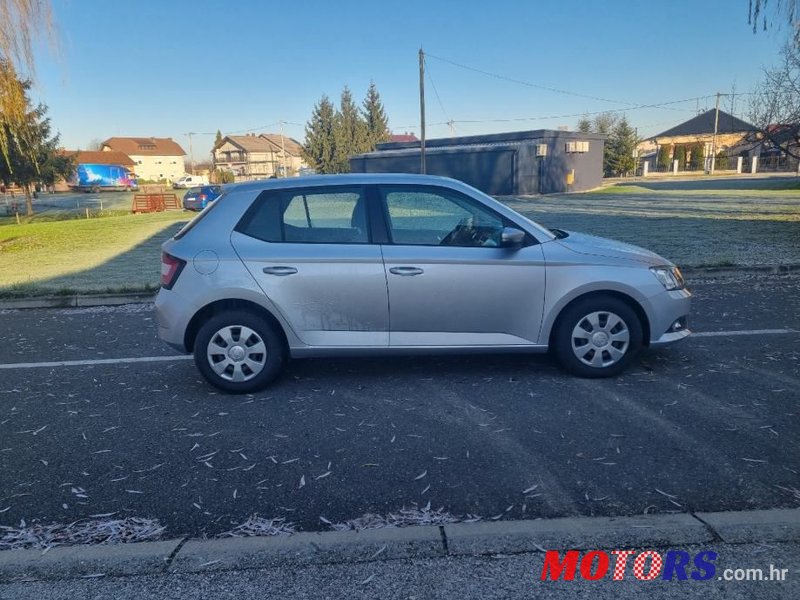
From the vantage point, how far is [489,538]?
275cm

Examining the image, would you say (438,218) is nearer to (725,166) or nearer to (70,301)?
(70,301)

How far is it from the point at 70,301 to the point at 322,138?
47.5 meters

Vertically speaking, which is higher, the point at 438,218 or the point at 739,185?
the point at 739,185

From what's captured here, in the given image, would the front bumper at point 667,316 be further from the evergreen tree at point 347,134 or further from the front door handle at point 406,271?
the evergreen tree at point 347,134

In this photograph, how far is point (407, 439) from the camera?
3.88 metres

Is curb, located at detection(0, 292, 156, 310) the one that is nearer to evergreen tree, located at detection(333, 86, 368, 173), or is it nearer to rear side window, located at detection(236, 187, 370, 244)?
rear side window, located at detection(236, 187, 370, 244)

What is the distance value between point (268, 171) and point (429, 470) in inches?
3717

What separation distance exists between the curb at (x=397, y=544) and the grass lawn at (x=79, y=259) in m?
6.70

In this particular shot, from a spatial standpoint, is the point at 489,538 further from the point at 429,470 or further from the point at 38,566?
the point at 38,566

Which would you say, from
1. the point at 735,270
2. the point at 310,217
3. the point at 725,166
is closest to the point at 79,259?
the point at 310,217

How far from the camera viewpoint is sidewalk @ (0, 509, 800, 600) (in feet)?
7.98

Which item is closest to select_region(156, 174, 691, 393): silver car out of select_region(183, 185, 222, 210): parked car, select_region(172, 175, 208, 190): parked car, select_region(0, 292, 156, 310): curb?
select_region(0, 292, 156, 310): curb

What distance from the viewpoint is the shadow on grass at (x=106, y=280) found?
881cm

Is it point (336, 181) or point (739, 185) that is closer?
point (336, 181)
